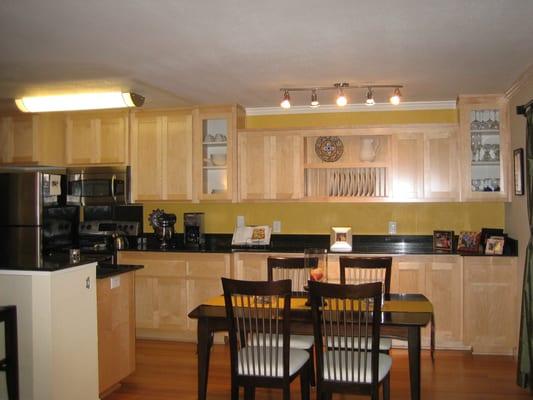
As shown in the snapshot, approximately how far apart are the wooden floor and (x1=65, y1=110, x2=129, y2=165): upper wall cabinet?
2078mm

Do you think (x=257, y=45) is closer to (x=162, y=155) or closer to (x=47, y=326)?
(x=47, y=326)

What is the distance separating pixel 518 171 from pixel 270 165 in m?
2.33

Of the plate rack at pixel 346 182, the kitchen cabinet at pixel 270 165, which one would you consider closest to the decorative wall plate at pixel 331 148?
the plate rack at pixel 346 182

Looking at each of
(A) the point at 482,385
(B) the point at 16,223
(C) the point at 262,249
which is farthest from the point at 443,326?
(B) the point at 16,223

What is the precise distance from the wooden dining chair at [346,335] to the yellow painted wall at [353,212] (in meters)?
2.67

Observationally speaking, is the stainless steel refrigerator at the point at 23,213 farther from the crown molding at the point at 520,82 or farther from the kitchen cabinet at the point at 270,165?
the crown molding at the point at 520,82

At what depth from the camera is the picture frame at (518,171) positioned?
14.3 feet

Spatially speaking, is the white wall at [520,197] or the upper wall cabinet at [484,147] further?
the upper wall cabinet at [484,147]

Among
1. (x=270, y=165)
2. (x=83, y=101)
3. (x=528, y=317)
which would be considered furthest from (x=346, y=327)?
(x=83, y=101)

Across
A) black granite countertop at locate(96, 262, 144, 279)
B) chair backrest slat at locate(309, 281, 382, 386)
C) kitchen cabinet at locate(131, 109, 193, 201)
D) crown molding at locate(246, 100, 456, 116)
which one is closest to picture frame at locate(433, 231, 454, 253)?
crown molding at locate(246, 100, 456, 116)

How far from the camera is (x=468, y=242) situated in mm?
4914

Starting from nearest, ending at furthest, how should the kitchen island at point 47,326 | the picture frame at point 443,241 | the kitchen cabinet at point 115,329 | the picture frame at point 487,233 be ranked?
the kitchen island at point 47,326 < the kitchen cabinet at point 115,329 < the picture frame at point 487,233 < the picture frame at point 443,241

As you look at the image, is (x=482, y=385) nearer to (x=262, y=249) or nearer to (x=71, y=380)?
(x=262, y=249)

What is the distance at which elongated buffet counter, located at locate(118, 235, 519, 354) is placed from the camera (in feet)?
15.2
